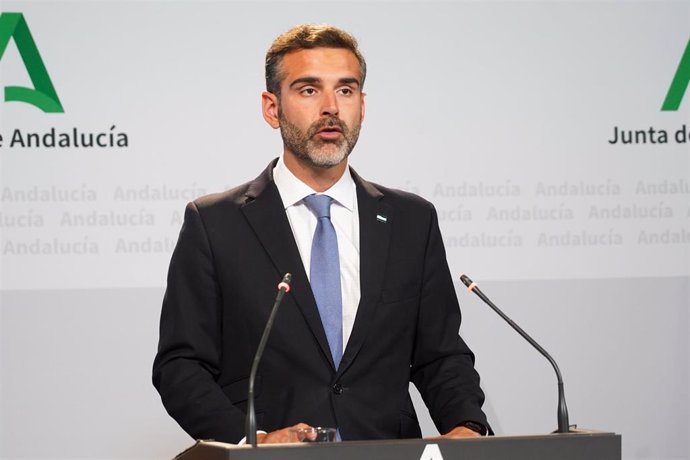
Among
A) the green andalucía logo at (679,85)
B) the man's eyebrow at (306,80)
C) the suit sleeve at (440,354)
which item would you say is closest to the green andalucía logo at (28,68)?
the man's eyebrow at (306,80)

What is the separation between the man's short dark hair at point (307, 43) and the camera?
3.49m

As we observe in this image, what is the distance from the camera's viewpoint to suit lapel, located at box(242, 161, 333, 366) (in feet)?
10.8

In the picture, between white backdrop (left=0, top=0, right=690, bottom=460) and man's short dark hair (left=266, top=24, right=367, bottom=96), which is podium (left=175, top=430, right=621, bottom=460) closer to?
man's short dark hair (left=266, top=24, right=367, bottom=96)

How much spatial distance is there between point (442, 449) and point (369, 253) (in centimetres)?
103

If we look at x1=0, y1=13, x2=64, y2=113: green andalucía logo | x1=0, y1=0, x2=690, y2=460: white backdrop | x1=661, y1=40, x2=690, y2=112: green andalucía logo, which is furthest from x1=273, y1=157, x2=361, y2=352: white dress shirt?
→ x1=661, y1=40, x2=690, y2=112: green andalucía logo

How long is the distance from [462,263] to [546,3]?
1222 millimetres

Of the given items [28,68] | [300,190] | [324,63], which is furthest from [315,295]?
[28,68]

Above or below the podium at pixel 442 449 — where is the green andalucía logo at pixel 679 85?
above

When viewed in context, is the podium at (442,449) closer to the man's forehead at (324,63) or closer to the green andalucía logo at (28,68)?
the man's forehead at (324,63)

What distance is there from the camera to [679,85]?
5.18 metres

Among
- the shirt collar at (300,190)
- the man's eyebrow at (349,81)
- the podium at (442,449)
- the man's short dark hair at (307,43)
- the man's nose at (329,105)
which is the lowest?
the podium at (442,449)

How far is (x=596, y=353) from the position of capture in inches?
200

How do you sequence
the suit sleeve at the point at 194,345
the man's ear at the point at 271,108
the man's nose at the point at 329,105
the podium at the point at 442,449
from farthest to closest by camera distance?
the man's ear at the point at 271,108 → the man's nose at the point at 329,105 → the suit sleeve at the point at 194,345 → the podium at the point at 442,449

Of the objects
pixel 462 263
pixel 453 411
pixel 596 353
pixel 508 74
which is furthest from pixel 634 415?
pixel 453 411
